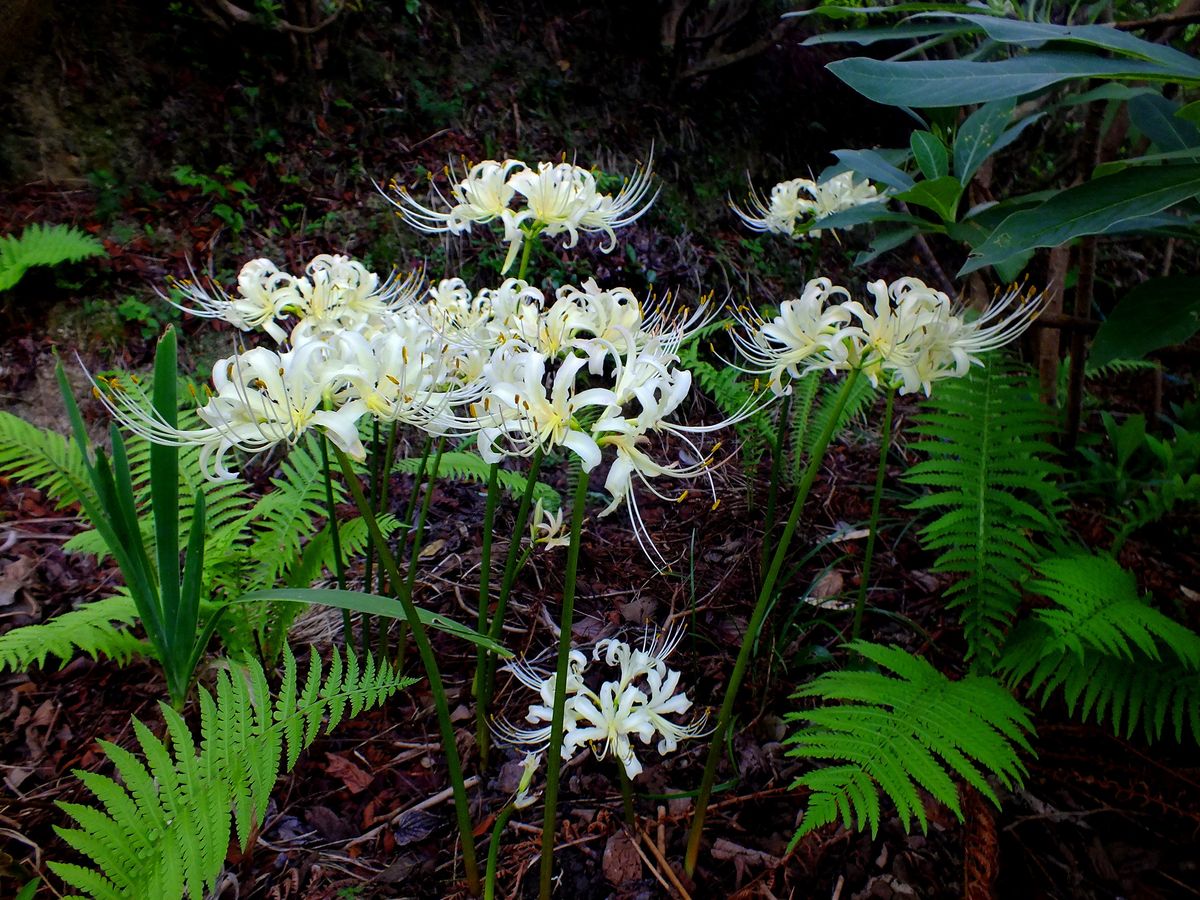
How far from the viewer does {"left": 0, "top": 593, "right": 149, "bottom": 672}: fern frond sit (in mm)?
1479

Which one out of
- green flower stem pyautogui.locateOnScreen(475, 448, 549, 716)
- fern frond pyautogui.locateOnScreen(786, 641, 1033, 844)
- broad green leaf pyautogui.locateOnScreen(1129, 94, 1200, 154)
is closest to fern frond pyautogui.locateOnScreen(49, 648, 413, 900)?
green flower stem pyautogui.locateOnScreen(475, 448, 549, 716)

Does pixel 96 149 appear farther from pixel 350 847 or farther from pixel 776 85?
pixel 776 85

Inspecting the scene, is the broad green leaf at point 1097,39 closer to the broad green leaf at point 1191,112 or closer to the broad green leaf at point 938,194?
the broad green leaf at point 1191,112

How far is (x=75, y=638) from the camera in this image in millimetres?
1523

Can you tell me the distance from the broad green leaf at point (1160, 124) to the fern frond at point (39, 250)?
3642 millimetres

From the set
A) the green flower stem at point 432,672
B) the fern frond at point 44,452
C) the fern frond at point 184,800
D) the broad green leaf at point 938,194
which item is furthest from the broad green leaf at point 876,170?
the fern frond at point 44,452

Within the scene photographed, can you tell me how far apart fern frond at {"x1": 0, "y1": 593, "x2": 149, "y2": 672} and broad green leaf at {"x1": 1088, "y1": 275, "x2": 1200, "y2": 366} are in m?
2.12

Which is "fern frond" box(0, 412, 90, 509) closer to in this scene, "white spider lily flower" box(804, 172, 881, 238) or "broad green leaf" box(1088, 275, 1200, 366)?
"white spider lily flower" box(804, 172, 881, 238)

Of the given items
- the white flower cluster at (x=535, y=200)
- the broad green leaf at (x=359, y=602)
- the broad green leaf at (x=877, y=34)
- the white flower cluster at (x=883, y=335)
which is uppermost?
the broad green leaf at (x=877, y=34)

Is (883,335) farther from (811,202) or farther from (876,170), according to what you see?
(811,202)

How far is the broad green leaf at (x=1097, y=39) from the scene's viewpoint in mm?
903

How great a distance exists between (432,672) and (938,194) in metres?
1.29

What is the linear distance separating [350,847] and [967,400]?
80.6 inches

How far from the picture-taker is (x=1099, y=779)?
1426 mm
